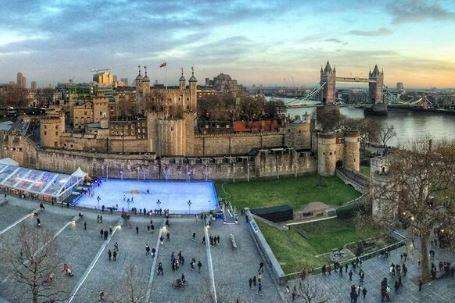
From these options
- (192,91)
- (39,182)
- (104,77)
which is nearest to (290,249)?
(39,182)

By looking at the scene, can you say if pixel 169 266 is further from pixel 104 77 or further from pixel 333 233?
pixel 104 77

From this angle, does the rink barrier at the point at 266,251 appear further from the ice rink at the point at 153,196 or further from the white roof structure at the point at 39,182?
the white roof structure at the point at 39,182

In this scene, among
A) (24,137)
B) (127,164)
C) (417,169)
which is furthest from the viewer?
(24,137)

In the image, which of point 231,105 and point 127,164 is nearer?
point 127,164

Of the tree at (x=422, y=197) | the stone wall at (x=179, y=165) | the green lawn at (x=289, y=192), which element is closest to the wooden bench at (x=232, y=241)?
the tree at (x=422, y=197)

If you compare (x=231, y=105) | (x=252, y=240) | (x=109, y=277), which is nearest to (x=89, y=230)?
(x=109, y=277)

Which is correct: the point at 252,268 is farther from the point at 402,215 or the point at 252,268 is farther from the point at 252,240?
the point at 402,215
